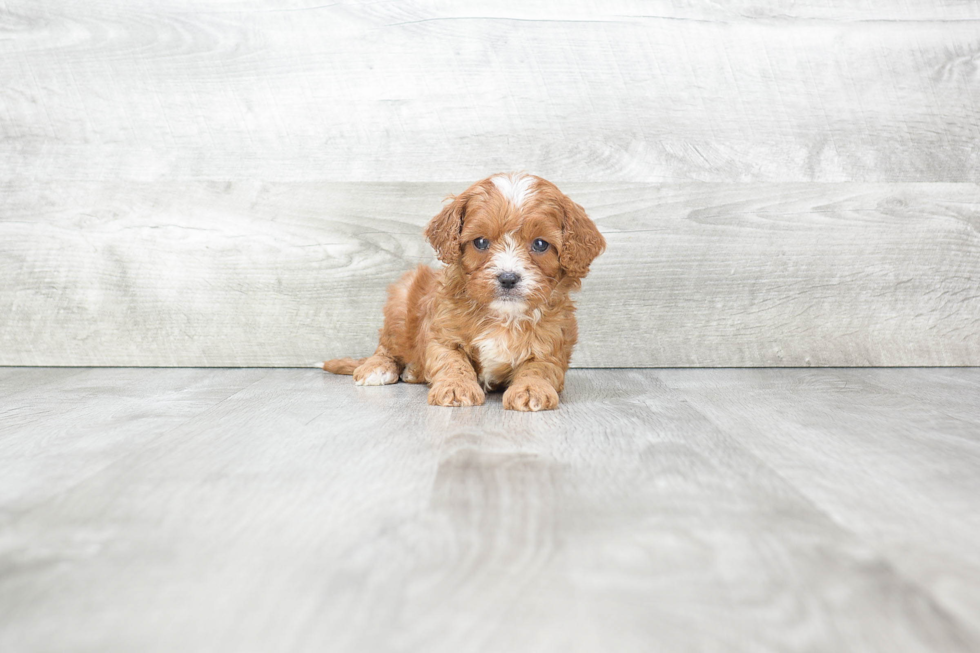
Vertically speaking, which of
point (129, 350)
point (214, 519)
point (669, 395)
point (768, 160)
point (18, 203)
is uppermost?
point (768, 160)

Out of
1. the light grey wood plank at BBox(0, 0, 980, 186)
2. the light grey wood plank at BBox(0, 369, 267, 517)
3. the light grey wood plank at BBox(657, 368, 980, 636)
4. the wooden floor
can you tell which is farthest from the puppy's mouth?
the light grey wood plank at BBox(0, 0, 980, 186)

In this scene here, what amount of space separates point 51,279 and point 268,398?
1450 mm

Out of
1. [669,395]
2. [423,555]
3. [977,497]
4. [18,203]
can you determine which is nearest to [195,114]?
[18,203]

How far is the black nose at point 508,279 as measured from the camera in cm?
216

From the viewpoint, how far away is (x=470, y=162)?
3.10m

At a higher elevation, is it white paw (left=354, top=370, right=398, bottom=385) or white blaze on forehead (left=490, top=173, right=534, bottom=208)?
white blaze on forehead (left=490, top=173, right=534, bottom=208)

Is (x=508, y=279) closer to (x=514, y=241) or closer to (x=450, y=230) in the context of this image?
(x=514, y=241)

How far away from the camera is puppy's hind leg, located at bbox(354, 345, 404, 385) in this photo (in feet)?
8.88

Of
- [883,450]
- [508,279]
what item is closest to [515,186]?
[508,279]

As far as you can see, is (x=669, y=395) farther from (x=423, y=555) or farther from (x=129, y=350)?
(x=129, y=350)

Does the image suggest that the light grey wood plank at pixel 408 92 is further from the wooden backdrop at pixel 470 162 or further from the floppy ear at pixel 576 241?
the floppy ear at pixel 576 241

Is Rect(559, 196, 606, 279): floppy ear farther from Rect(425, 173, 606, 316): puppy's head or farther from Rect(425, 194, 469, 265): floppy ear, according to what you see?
Rect(425, 194, 469, 265): floppy ear

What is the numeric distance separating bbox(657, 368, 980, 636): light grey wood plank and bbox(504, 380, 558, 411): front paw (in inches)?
17.7

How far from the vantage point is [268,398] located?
2357 mm
